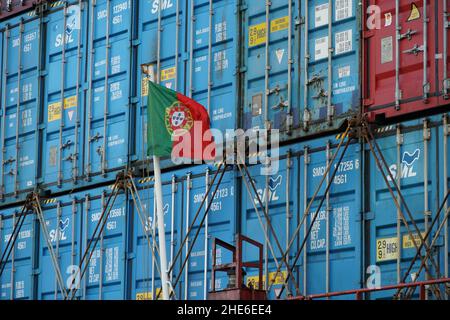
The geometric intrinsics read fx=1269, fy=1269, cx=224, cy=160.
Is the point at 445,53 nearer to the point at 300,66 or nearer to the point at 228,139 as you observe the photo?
the point at 300,66

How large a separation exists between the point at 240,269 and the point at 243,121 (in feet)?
10.2

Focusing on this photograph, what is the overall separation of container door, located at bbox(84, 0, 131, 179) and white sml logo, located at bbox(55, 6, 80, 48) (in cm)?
43

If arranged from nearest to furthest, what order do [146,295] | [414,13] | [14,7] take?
[414,13] < [146,295] < [14,7]

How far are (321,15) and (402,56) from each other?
55.9 inches

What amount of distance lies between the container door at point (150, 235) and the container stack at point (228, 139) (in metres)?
0.03

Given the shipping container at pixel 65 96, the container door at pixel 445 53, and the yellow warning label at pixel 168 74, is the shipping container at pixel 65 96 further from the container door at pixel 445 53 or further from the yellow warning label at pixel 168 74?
the container door at pixel 445 53

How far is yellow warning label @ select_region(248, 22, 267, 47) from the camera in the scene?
16873 millimetres

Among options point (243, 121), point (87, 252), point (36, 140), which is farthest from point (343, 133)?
point (36, 140)

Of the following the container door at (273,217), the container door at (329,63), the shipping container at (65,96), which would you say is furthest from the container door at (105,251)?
the container door at (329,63)

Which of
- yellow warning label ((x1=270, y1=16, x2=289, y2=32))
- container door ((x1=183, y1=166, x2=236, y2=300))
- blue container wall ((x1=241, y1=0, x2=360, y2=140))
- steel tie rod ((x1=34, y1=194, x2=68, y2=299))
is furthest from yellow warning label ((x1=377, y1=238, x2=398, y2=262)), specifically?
steel tie rod ((x1=34, y1=194, x2=68, y2=299))

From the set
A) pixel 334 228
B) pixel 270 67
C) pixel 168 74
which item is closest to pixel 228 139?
pixel 270 67

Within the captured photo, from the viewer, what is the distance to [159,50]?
18.4 meters

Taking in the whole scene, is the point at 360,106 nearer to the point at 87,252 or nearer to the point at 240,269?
the point at 240,269

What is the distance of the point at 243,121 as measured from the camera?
1691 cm
